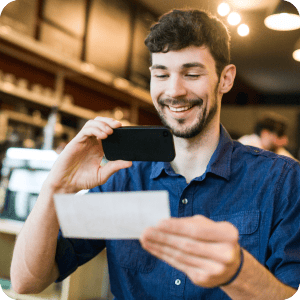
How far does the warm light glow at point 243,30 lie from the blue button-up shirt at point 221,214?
0.24 metres

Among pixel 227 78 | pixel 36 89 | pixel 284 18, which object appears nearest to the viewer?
pixel 284 18

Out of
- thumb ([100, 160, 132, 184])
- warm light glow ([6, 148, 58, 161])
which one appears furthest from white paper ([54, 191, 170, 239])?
warm light glow ([6, 148, 58, 161])

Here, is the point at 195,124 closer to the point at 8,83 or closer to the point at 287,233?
the point at 287,233

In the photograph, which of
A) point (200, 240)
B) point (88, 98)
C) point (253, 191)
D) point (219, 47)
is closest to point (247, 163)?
point (253, 191)

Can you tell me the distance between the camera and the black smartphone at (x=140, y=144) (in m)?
0.57

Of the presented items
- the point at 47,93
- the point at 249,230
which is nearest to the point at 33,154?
the point at 249,230

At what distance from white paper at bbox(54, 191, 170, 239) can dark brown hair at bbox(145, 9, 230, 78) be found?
41 cm

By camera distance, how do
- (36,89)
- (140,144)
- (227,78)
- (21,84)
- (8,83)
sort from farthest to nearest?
(36,89), (21,84), (8,83), (227,78), (140,144)

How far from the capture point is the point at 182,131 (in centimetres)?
76

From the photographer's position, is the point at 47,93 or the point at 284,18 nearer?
the point at 284,18

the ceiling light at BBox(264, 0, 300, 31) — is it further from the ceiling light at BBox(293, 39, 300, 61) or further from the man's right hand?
the man's right hand

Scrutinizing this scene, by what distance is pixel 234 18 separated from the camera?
71 centimetres

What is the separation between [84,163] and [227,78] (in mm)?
406

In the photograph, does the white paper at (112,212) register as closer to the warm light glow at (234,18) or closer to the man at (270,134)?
the warm light glow at (234,18)
